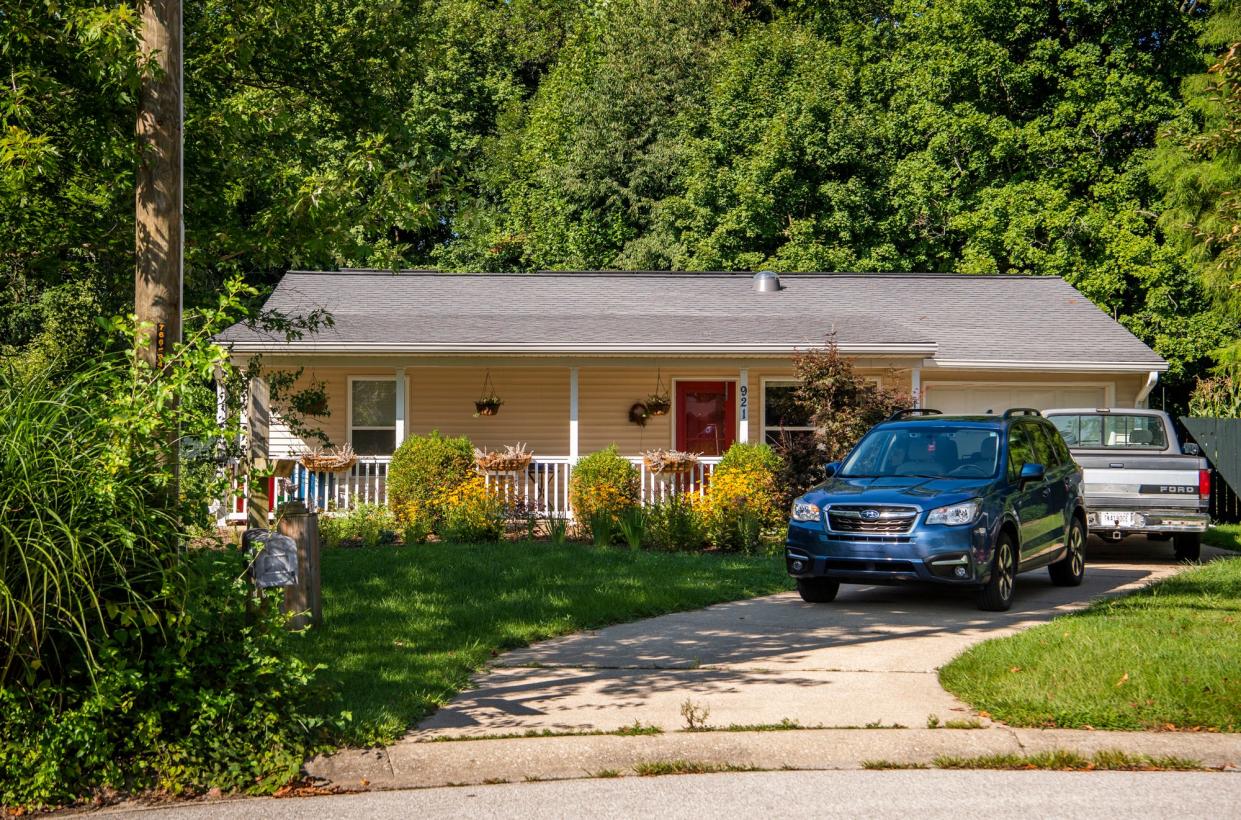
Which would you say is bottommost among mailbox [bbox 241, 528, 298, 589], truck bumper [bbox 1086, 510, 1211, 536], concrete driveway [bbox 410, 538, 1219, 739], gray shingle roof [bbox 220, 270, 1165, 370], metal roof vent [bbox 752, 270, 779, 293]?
concrete driveway [bbox 410, 538, 1219, 739]

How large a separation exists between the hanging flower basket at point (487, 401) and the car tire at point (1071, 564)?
36.7 feet

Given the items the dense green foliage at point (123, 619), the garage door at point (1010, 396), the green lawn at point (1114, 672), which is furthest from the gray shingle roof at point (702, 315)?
the dense green foliage at point (123, 619)

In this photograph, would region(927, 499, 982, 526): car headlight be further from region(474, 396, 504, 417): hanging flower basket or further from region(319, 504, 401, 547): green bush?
region(474, 396, 504, 417): hanging flower basket

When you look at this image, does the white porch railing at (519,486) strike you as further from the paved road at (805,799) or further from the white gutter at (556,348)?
the paved road at (805,799)

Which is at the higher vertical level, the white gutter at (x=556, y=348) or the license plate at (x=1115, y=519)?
the white gutter at (x=556, y=348)

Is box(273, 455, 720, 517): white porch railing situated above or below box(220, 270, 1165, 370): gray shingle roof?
below

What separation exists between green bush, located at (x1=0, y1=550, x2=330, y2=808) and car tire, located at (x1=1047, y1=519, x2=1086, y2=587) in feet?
29.6

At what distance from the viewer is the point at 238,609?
6.53 meters

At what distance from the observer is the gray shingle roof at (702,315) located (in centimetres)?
1908

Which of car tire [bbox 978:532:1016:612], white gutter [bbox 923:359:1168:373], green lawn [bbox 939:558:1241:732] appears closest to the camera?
green lawn [bbox 939:558:1241:732]

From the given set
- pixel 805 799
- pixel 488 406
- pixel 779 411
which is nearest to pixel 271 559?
pixel 805 799

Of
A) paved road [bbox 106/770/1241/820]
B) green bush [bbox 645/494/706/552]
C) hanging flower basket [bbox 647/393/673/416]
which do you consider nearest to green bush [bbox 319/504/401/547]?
green bush [bbox 645/494/706/552]

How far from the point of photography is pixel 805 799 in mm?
5711

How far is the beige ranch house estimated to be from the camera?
1906cm
